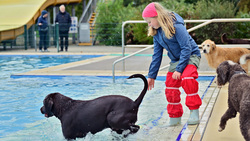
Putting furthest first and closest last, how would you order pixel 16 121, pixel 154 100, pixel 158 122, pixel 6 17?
pixel 6 17 → pixel 154 100 → pixel 16 121 → pixel 158 122

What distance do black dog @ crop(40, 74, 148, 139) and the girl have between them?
783mm

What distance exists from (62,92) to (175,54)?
387 cm

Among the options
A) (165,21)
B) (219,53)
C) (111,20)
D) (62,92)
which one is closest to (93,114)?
(165,21)

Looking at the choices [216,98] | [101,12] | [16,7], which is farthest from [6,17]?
[216,98]

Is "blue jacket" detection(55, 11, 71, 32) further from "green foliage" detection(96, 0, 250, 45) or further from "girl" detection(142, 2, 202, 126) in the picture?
"girl" detection(142, 2, 202, 126)

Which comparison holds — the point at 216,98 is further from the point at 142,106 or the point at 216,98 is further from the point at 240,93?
the point at 240,93

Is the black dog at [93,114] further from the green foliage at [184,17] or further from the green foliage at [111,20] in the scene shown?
the green foliage at [111,20]

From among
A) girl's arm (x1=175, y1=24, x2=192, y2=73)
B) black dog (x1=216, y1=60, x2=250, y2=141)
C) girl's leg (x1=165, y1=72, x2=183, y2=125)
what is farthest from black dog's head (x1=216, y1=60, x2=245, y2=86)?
girl's leg (x1=165, y1=72, x2=183, y2=125)

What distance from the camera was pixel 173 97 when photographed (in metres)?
5.37

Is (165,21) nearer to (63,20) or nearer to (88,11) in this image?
(63,20)

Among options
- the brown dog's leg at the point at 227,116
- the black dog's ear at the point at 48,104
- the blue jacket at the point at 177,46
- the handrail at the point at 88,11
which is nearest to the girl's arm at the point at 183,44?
the blue jacket at the point at 177,46

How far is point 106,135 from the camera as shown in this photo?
5148mm

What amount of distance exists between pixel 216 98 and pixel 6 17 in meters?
17.7

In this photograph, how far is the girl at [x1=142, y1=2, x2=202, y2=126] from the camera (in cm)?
504
